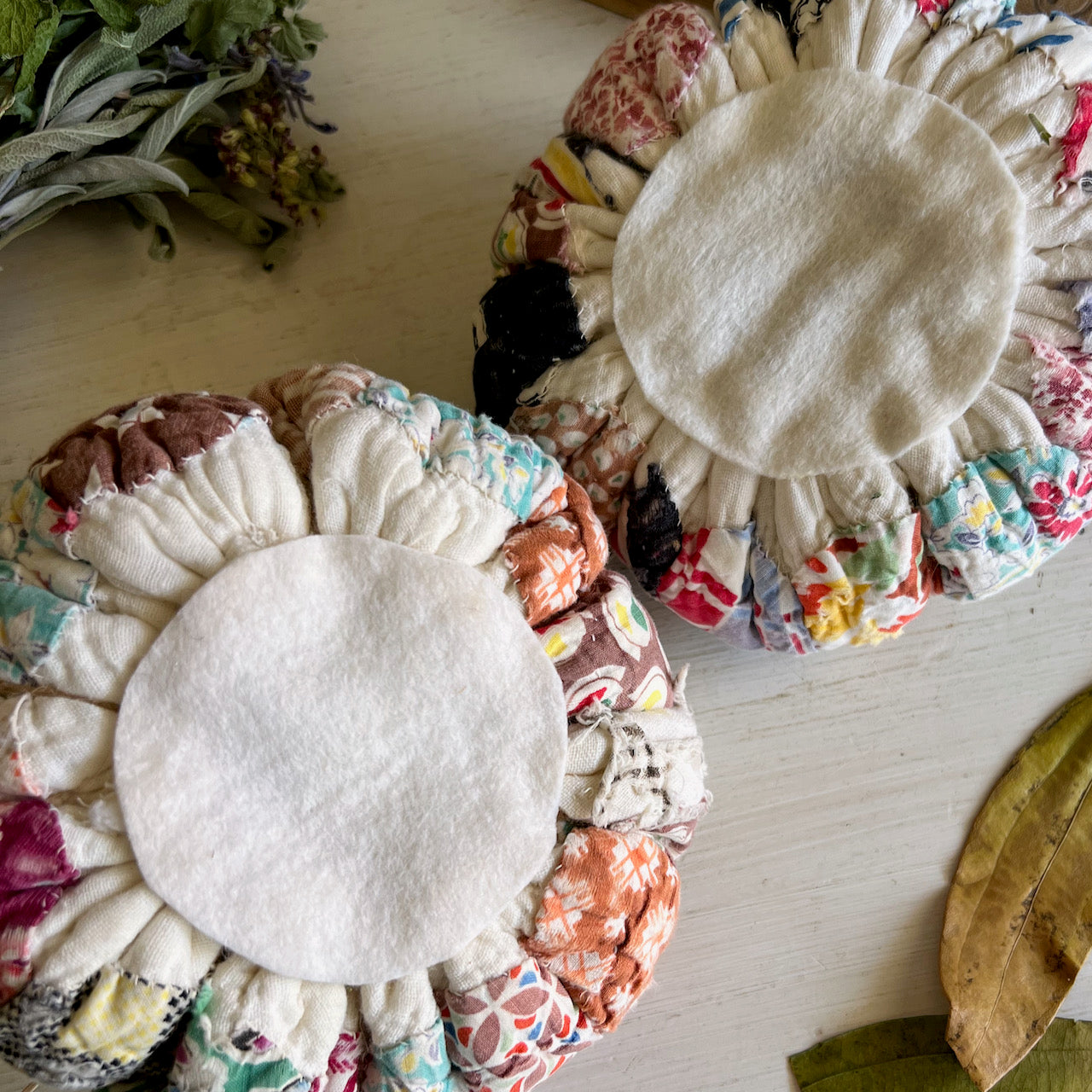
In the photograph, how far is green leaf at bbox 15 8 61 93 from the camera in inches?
34.9

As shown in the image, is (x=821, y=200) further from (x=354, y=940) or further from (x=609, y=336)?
(x=354, y=940)

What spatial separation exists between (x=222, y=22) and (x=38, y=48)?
16 centimetres

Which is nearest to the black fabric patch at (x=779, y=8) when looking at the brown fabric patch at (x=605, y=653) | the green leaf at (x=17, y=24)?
the brown fabric patch at (x=605, y=653)

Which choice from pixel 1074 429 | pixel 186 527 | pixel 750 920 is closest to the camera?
pixel 186 527

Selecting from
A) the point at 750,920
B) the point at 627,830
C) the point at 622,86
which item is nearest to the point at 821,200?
the point at 622,86

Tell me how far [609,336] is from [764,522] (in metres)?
0.20

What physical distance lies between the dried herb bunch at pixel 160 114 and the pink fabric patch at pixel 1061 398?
0.71 metres

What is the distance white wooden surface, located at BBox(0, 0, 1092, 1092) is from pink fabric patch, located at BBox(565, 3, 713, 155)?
253mm

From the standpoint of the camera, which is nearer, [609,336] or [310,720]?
[310,720]

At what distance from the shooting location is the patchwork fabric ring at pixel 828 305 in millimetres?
810

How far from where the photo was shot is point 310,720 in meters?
0.70

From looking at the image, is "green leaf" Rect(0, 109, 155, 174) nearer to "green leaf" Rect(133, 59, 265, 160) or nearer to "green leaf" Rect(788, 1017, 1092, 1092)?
"green leaf" Rect(133, 59, 265, 160)

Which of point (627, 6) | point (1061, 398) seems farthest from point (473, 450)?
point (627, 6)

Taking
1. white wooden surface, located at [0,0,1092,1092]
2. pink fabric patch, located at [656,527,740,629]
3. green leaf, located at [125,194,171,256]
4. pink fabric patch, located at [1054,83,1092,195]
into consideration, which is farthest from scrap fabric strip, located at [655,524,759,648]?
green leaf, located at [125,194,171,256]
